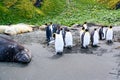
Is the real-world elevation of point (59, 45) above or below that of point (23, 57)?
above

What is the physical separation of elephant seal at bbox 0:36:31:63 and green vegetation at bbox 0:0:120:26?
1473cm

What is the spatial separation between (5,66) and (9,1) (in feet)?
78.9

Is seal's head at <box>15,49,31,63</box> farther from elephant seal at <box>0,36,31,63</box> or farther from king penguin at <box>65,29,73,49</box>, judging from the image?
king penguin at <box>65,29,73,49</box>

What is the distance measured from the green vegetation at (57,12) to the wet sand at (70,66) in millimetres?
13886

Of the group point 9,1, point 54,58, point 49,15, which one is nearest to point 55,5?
point 49,15

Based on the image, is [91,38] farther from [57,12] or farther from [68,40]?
[57,12]

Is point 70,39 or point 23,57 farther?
point 70,39

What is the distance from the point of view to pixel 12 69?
18672 millimetres

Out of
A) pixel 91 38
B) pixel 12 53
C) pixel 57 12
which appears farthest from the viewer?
pixel 57 12

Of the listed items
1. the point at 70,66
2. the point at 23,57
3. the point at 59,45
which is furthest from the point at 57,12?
the point at 70,66

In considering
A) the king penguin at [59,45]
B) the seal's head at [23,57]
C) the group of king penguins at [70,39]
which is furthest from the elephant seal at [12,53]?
the group of king penguins at [70,39]

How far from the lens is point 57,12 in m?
43.5

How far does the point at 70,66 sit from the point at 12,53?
12.1 ft

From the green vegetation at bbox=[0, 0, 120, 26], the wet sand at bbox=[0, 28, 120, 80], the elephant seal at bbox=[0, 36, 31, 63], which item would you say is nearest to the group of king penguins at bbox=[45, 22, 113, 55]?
the wet sand at bbox=[0, 28, 120, 80]
